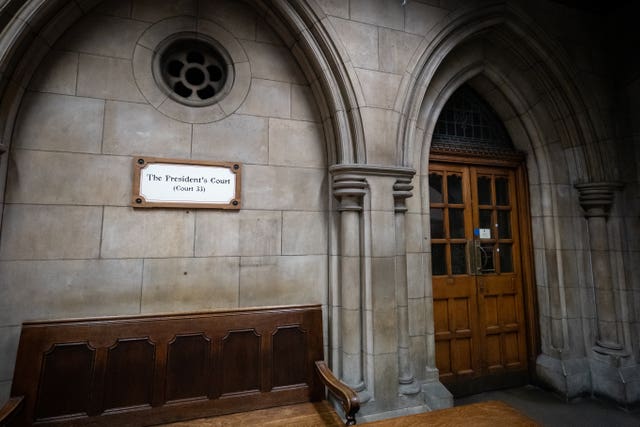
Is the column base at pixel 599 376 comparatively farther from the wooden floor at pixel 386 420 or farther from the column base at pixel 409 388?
the wooden floor at pixel 386 420

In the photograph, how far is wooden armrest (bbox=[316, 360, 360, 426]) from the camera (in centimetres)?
171

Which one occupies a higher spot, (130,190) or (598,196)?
Result: (598,196)

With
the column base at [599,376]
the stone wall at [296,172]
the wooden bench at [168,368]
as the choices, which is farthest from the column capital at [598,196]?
the wooden bench at [168,368]

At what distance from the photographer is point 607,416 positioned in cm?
254

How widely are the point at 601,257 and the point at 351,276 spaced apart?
250 centimetres

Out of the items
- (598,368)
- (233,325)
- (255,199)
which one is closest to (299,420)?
(233,325)

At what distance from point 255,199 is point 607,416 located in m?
3.27

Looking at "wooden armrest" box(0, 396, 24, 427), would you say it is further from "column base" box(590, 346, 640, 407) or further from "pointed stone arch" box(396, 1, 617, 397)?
"column base" box(590, 346, 640, 407)

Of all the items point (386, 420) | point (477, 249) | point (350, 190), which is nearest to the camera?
point (386, 420)

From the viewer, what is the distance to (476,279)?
3043 millimetres

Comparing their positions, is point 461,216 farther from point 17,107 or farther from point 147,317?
point 17,107

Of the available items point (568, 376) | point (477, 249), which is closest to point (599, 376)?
point (568, 376)

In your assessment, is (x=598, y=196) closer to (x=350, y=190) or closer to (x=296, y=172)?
(x=350, y=190)

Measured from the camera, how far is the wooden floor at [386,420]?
1.45 meters
